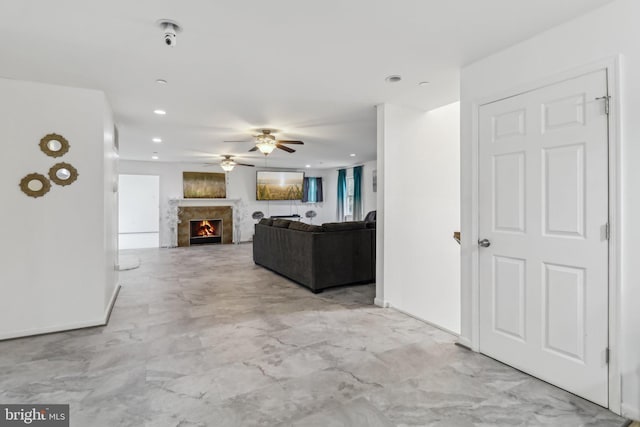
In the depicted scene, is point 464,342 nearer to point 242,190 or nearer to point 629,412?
point 629,412

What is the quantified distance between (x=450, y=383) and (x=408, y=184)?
2.42 m

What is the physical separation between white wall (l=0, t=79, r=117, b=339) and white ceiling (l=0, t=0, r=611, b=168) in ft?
0.94

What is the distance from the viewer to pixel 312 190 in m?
11.7

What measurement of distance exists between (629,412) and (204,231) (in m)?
9.94

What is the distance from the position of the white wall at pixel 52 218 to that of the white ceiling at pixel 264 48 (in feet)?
0.94

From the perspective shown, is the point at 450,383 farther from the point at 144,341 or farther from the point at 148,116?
the point at 148,116

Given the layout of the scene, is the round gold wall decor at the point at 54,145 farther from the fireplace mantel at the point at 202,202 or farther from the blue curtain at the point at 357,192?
the blue curtain at the point at 357,192

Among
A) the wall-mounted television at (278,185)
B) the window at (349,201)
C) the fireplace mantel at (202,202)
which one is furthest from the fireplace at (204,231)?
the window at (349,201)

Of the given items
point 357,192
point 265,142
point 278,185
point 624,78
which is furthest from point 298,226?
point 278,185

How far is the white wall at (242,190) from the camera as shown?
371 inches

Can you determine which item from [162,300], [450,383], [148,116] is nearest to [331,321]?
[450,383]

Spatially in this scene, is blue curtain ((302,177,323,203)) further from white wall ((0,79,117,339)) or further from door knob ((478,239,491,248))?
door knob ((478,239,491,248))

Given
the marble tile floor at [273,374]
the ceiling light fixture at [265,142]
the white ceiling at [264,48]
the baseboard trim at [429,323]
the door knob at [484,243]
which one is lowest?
the marble tile floor at [273,374]

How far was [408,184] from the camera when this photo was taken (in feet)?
13.6
